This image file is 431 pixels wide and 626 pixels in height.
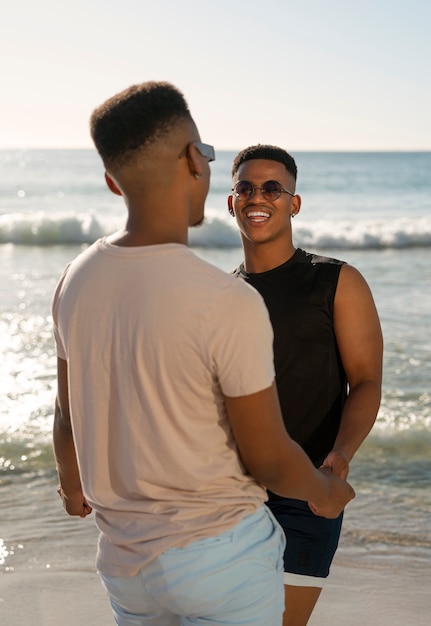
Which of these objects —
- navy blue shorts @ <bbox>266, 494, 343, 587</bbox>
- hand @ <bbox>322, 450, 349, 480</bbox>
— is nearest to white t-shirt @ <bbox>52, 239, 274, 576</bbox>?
hand @ <bbox>322, 450, 349, 480</bbox>

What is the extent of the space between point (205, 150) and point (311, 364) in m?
1.16

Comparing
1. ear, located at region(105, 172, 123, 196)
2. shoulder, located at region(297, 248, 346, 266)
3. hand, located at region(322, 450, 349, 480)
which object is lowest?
hand, located at region(322, 450, 349, 480)

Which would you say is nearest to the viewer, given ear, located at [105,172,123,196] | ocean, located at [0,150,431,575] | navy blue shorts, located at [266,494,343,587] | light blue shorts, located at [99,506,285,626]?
light blue shorts, located at [99,506,285,626]

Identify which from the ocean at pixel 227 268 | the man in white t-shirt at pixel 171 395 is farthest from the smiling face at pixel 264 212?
the ocean at pixel 227 268

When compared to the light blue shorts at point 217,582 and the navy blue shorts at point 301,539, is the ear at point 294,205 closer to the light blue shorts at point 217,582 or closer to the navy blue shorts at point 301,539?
the navy blue shorts at point 301,539

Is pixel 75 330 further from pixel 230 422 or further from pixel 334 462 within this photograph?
pixel 334 462

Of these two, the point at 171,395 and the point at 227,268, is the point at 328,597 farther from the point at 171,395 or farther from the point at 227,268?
the point at 227,268

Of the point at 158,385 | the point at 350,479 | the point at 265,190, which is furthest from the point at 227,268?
the point at 158,385

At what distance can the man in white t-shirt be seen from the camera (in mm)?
1707

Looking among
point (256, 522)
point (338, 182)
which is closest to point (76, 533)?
point (256, 522)

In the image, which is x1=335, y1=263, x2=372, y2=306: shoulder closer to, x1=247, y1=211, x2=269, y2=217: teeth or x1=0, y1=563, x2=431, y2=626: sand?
x1=247, y1=211, x2=269, y2=217: teeth

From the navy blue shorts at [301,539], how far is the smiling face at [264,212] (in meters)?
0.83

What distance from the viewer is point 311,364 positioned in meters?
2.86

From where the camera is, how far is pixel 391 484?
5.77 meters
